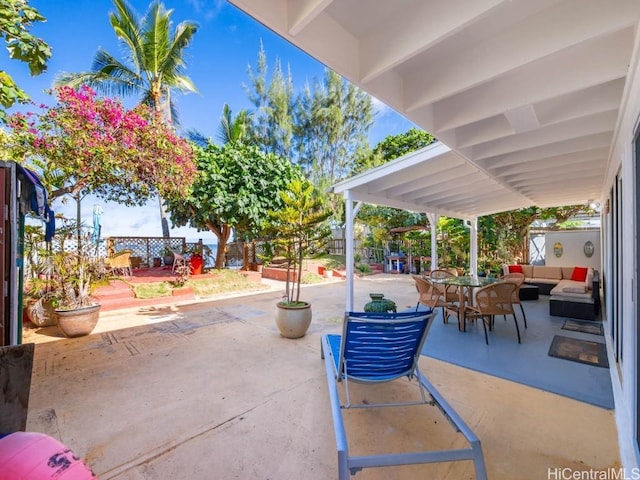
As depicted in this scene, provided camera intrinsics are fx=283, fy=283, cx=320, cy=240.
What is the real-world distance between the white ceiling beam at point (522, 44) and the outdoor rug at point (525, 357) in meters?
2.96

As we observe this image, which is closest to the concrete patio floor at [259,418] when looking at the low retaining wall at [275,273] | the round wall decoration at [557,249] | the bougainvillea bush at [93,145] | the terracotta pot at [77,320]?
the terracotta pot at [77,320]

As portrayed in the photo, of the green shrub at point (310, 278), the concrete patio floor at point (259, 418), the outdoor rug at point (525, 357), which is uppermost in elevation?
the green shrub at point (310, 278)

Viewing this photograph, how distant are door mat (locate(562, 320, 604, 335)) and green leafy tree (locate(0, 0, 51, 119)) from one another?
8206 millimetres

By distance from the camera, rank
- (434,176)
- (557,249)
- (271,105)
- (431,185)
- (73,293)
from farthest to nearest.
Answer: (271,105), (557,249), (431,185), (434,176), (73,293)

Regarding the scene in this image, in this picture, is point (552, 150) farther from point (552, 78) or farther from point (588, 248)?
point (588, 248)

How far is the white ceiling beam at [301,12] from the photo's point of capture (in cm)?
149

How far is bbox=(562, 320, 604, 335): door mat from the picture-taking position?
449 cm

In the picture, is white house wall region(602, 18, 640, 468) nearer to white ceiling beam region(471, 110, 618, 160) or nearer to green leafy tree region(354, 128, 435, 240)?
white ceiling beam region(471, 110, 618, 160)

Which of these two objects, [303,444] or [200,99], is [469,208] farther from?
[200,99]

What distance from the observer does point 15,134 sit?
4422mm

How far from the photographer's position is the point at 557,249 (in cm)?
902

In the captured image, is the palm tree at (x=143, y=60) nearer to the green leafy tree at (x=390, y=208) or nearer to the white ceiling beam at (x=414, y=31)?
the green leafy tree at (x=390, y=208)

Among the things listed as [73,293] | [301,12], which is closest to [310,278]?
[73,293]

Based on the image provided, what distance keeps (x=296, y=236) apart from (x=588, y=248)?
9312mm
